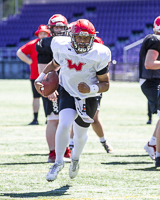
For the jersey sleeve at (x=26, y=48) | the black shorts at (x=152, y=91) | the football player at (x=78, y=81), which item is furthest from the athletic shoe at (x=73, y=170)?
the jersey sleeve at (x=26, y=48)

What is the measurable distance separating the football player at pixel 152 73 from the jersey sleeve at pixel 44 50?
1018 mm

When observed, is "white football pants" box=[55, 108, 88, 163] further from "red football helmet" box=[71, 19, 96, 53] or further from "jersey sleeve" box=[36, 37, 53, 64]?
"jersey sleeve" box=[36, 37, 53, 64]

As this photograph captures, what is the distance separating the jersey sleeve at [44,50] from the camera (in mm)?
4383

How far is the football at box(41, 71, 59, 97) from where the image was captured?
3562 mm

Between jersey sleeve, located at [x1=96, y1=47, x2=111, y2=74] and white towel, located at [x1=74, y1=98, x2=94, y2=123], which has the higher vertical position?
jersey sleeve, located at [x1=96, y1=47, x2=111, y2=74]

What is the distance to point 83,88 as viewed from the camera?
3246 millimetres

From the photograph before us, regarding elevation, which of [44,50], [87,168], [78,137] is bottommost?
[87,168]

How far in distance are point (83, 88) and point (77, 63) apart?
0.81 feet

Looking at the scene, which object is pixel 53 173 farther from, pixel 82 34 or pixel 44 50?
pixel 44 50

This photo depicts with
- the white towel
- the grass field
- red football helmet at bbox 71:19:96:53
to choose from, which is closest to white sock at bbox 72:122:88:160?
the white towel

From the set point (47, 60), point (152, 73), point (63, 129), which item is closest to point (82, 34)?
point (63, 129)

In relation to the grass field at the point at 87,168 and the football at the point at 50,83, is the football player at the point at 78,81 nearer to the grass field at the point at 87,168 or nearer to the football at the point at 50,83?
the football at the point at 50,83

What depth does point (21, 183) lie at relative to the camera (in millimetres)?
3396

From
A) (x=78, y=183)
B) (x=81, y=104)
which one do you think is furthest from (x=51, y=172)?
(x=81, y=104)
